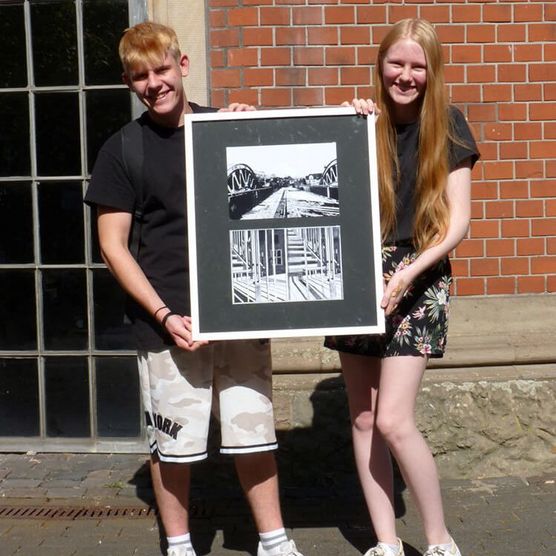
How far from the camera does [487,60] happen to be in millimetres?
5488

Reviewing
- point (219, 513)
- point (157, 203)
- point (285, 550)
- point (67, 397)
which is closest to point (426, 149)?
point (157, 203)

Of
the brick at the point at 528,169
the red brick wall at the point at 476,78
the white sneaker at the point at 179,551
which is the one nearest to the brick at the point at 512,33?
the red brick wall at the point at 476,78

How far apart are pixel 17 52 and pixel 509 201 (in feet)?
9.16

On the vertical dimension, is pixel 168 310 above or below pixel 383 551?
above

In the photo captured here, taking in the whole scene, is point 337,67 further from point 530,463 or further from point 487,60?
point 530,463

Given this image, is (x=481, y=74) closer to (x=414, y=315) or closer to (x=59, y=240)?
(x=414, y=315)

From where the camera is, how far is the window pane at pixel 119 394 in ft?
19.5

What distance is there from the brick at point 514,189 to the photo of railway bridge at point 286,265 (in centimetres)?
201

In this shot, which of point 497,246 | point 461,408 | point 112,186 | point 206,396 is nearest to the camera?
point 112,186

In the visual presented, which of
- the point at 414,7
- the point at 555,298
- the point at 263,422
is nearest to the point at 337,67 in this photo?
the point at 414,7

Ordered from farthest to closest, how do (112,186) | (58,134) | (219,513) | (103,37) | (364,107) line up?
(58,134) < (103,37) < (219,513) < (112,186) < (364,107)

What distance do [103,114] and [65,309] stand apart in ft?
3.64

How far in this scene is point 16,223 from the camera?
5.94 m

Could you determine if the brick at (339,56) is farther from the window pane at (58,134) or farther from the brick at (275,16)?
the window pane at (58,134)
